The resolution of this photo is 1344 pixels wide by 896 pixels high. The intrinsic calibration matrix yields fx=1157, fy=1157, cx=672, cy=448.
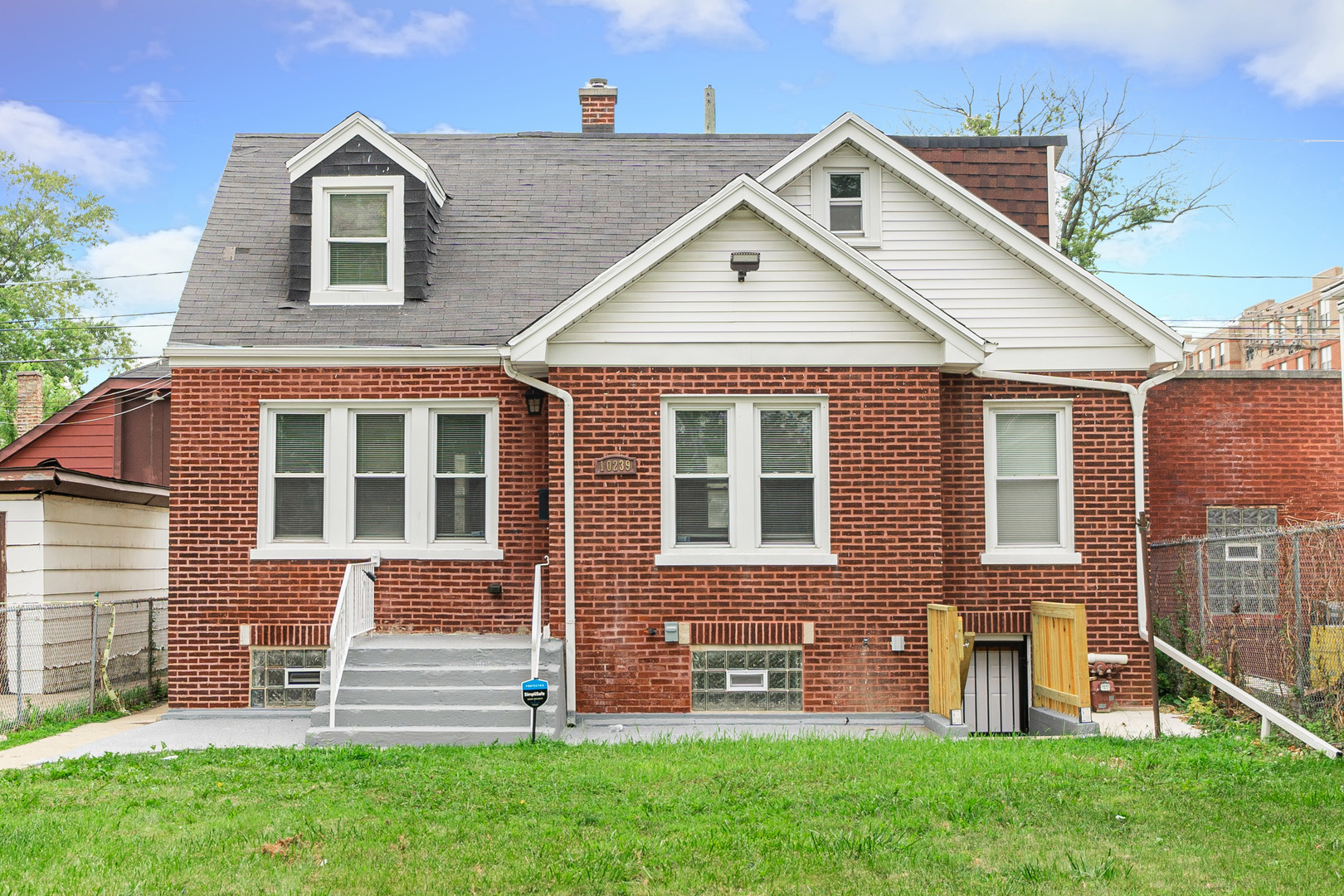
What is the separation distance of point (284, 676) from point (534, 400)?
4.05 meters

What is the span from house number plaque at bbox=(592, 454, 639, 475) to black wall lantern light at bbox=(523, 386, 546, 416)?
118 centimetres

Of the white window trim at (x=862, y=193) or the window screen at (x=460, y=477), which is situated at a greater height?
the white window trim at (x=862, y=193)

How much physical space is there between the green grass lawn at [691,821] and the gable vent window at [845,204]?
6.48 meters

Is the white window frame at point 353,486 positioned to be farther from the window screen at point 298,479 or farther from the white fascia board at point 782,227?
the white fascia board at point 782,227

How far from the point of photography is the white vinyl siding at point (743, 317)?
11.8 m

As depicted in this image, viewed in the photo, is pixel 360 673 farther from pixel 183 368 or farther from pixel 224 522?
pixel 183 368

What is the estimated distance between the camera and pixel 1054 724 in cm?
1133

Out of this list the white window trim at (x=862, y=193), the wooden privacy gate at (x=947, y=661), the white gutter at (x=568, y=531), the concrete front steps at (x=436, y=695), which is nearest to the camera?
the concrete front steps at (x=436, y=695)

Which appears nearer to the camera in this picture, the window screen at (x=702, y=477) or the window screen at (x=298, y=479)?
the window screen at (x=702, y=477)

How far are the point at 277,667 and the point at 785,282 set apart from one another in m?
6.86

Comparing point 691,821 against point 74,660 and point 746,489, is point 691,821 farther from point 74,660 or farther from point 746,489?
point 74,660

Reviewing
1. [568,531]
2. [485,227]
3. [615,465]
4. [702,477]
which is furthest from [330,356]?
[702,477]

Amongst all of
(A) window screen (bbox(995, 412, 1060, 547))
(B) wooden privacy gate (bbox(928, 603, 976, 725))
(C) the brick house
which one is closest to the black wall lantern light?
(C) the brick house

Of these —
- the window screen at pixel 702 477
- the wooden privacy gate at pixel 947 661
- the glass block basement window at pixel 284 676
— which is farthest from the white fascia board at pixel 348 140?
the wooden privacy gate at pixel 947 661
